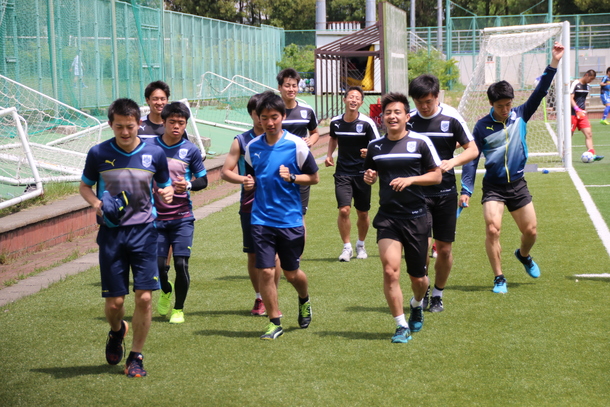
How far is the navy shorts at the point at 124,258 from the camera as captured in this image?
17.0 feet

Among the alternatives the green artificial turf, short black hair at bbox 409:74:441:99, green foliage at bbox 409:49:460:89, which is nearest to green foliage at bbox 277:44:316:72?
green foliage at bbox 409:49:460:89

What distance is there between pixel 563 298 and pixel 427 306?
50.0 inches

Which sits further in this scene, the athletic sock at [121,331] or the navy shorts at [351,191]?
the navy shorts at [351,191]

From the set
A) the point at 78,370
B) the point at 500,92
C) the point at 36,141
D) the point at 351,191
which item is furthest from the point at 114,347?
the point at 36,141

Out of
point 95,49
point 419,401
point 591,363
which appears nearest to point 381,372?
point 419,401

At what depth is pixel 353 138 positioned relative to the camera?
29.8 feet

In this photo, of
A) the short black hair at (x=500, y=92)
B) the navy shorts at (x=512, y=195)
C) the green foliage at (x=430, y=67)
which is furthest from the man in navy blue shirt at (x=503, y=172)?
the green foliage at (x=430, y=67)

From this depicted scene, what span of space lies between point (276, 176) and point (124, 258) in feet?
4.49

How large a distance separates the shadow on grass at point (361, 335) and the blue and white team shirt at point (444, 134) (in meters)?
1.32

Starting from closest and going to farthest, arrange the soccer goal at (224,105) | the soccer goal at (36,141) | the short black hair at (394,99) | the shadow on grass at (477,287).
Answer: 1. the short black hair at (394,99)
2. the shadow on grass at (477,287)
3. the soccer goal at (36,141)
4. the soccer goal at (224,105)

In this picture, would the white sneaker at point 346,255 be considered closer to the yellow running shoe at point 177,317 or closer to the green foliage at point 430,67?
the yellow running shoe at point 177,317

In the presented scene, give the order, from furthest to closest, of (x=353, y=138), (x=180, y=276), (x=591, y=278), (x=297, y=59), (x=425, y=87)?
1. (x=297, y=59)
2. (x=353, y=138)
3. (x=591, y=278)
4. (x=180, y=276)
5. (x=425, y=87)

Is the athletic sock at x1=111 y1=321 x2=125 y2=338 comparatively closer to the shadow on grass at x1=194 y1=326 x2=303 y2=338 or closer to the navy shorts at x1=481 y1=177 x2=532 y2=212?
the shadow on grass at x1=194 y1=326 x2=303 y2=338

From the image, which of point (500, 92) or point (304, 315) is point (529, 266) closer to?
point (500, 92)
